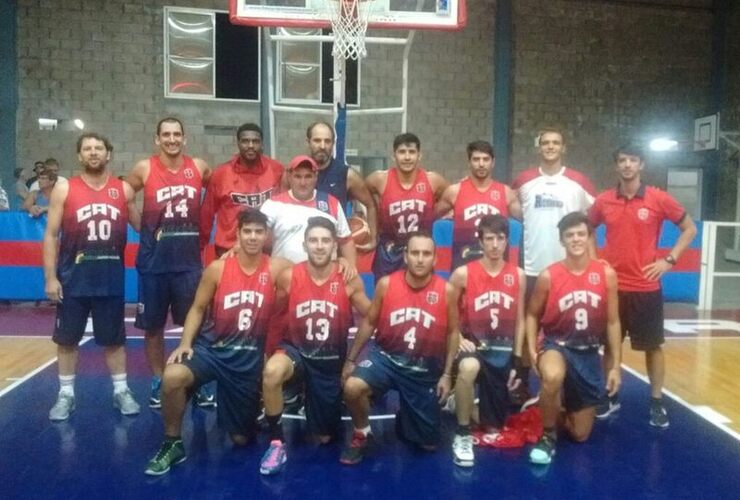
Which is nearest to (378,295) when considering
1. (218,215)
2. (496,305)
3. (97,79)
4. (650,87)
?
(496,305)

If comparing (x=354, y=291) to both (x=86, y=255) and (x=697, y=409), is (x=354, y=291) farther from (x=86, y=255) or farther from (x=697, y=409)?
(x=697, y=409)

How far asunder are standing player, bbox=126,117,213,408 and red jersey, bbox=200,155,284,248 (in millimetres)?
146

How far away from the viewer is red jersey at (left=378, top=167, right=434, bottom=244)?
15.1ft

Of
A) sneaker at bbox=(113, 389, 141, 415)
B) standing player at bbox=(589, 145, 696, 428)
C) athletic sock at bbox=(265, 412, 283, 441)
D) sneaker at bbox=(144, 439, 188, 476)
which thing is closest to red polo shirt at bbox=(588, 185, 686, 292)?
standing player at bbox=(589, 145, 696, 428)

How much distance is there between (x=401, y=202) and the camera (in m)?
4.59

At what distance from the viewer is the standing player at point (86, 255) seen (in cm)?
410

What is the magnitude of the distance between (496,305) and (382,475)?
1185 millimetres

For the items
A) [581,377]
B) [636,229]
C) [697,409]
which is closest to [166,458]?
[581,377]

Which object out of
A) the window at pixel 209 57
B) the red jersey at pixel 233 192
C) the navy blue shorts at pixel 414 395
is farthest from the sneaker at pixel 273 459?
the window at pixel 209 57

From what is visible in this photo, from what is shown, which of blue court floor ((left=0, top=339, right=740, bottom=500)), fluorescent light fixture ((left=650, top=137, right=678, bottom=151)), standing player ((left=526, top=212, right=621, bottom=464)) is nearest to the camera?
blue court floor ((left=0, top=339, right=740, bottom=500))

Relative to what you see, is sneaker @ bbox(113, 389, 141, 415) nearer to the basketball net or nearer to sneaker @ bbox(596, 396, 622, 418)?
sneaker @ bbox(596, 396, 622, 418)

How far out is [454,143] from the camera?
39.4 feet

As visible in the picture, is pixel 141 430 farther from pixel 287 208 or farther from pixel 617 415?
pixel 617 415

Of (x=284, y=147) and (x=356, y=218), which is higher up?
(x=284, y=147)
